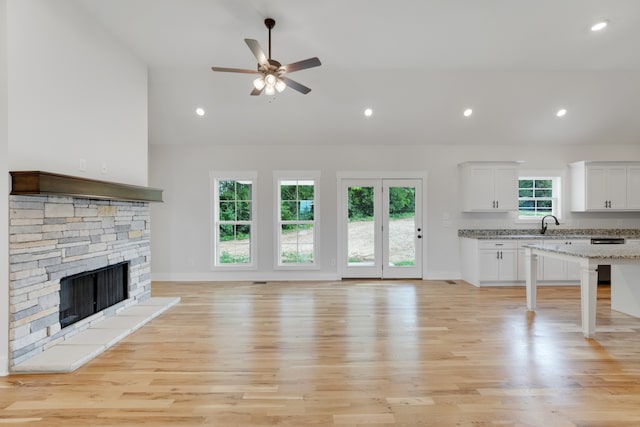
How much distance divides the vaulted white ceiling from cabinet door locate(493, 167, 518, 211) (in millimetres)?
670

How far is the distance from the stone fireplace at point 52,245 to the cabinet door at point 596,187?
745 cm

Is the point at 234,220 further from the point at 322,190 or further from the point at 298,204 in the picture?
the point at 322,190

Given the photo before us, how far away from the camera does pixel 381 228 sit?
6.60 m

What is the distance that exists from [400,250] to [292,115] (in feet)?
10.6

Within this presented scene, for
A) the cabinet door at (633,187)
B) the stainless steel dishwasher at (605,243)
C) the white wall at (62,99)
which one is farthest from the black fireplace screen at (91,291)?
the cabinet door at (633,187)

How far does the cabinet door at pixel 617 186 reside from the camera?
20.3 ft

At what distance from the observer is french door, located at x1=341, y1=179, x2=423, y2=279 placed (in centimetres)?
659

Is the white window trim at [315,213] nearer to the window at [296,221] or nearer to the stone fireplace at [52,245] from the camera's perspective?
the window at [296,221]

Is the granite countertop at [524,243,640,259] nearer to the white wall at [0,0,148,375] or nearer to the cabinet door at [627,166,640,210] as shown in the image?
the cabinet door at [627,166,640,210]

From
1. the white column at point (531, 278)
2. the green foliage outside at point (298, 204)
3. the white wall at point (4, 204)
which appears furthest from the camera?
the green foliage outside at point (298, 204)

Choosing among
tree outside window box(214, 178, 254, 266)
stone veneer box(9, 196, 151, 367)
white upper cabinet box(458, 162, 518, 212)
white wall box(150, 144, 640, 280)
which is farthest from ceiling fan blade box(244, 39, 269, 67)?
white upper cabinet box(458, 162, 518, 212)

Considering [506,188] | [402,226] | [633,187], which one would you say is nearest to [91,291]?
[402,226]

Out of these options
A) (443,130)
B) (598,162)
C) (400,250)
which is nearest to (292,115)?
(443,130)

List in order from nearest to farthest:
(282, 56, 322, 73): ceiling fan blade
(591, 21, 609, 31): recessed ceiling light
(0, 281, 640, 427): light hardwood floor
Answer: (0, 281, 640, 427): light hardwood floor → (282, 56, 322, 73): ceiling fan blade → (591, 21, 609, 31): recessed ceiling light
